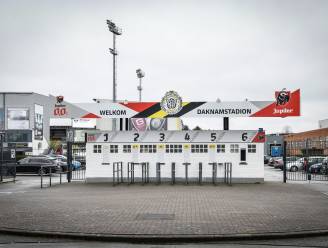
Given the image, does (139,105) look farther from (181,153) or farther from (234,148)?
(234,148)

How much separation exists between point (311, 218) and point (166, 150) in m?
13.2

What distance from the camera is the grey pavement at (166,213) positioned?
1013cm

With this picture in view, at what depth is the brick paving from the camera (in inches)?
404

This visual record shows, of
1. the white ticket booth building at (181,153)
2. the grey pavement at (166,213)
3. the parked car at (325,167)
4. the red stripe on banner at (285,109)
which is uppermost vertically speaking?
the red stripe on banner at (285,109)

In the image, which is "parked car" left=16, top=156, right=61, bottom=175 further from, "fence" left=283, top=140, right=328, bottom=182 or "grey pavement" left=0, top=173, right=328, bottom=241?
"fence" left=283, top=140, right=328, bottom=182

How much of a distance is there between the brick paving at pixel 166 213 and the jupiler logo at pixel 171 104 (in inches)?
233

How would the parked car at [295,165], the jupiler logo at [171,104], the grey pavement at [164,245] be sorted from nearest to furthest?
the grey pavement at [164,245]
the jupiler logo at [171,104]
the parked car at [295,165]

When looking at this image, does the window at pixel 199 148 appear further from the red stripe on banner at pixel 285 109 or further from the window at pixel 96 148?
the window at pixel 96 148

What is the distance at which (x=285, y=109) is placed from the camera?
76.0 feet

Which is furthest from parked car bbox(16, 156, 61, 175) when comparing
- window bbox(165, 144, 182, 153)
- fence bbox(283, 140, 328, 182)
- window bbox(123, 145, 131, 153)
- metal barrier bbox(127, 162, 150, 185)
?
fence bbox(283, 140, 328, 182)

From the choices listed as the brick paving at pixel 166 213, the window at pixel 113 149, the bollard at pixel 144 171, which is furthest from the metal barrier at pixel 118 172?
the brick paving at pixel 166 213

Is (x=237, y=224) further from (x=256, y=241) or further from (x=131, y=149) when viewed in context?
(x=131, y=149)

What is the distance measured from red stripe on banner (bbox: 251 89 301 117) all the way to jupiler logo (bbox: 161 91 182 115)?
3.73 m

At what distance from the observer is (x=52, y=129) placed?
10200cm
